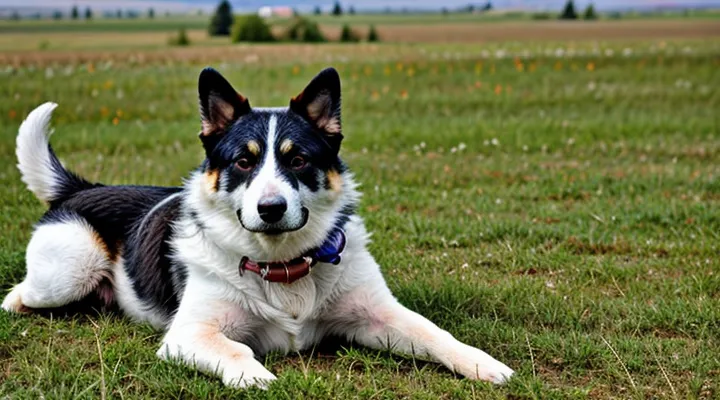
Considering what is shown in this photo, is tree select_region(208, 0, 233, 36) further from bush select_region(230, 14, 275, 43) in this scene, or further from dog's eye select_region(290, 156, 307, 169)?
dog's eye select_region(290, 156, 307, 169)

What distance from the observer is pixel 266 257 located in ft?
16.2

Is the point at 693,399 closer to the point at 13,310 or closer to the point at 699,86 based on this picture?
the point at 13,310

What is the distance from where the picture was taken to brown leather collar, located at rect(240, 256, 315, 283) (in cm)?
489

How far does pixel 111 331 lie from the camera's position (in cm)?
536

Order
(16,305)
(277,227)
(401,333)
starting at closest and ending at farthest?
(277,227) → (401,333) → (16,305)

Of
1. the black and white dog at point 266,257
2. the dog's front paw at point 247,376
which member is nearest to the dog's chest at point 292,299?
the black and white dog at point 266,257

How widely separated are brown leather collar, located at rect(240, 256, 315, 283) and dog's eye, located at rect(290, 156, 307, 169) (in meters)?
0.58

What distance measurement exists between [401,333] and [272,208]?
1.08 metres

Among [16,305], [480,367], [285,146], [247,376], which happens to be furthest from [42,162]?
[480,367]

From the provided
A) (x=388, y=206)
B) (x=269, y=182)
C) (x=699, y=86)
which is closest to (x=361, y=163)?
(x=388, y=206)

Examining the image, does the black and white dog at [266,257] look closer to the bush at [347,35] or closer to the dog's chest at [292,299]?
the dog's chest at [292,299]

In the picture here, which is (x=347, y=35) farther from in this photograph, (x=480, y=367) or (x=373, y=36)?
(x=480, y=367)

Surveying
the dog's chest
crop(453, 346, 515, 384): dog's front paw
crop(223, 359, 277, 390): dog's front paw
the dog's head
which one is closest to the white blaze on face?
the dog's head

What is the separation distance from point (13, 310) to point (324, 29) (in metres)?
21.7
